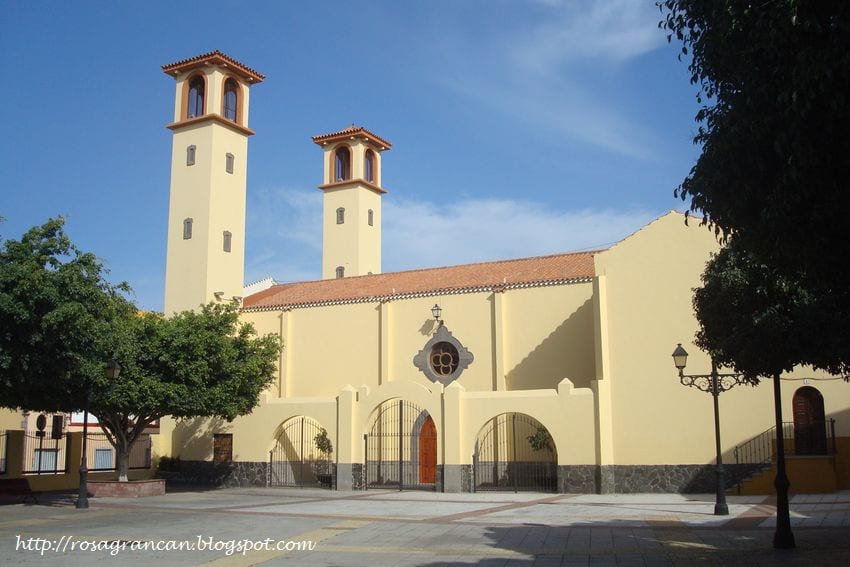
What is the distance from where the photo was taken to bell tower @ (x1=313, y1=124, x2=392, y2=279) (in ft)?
145

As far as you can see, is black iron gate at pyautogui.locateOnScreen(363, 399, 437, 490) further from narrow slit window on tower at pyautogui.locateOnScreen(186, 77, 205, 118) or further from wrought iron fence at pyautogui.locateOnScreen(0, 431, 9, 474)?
narrow slit window on tower at pyautogui.locateOnScreen(186, 77, 205, 118)

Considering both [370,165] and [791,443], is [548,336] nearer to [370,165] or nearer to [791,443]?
[791,443]

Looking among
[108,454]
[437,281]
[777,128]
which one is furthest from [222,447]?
[777,128]

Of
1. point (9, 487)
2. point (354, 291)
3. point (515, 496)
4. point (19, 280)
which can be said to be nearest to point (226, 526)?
point (19, 280)

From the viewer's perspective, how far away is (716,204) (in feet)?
27.7

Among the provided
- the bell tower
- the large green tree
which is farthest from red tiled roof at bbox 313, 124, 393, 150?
the large green tree

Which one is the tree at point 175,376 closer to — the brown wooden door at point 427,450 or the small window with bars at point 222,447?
the small window with bars at point 222,447

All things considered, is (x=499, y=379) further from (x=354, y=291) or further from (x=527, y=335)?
(x=354, y=291)

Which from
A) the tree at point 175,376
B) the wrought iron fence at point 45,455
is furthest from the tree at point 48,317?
the wrought iron fence at point 45,455

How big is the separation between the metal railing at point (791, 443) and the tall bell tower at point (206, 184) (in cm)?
2080

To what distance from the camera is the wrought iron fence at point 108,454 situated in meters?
32.7

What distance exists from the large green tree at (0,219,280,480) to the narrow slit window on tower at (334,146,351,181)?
1884 cm

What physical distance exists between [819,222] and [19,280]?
16.2m

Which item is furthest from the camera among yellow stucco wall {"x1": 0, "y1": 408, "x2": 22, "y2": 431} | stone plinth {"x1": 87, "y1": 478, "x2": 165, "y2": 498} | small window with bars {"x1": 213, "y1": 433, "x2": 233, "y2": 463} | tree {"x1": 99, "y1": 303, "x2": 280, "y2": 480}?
yellow stucco wall {"x1": 0, "y1": 408, "x2": 22, "y2": 431}
